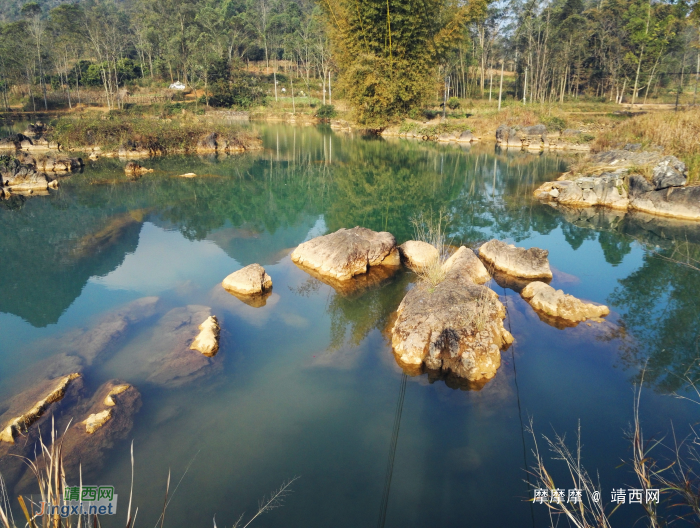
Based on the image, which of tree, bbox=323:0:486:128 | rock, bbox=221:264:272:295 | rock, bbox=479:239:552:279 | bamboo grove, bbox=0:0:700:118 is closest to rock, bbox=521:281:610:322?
rock, bbox=479:239:552:279

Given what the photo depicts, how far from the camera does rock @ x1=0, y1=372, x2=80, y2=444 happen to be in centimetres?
462

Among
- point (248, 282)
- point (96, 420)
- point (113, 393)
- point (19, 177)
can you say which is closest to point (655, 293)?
point (248, 282)

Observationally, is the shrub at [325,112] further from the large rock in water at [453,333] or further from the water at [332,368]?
the large rock in water at [453,333]

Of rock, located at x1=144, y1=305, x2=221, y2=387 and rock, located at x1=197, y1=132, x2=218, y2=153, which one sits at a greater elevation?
rock, located at x1=197, y1=132, x2=218, y2=153

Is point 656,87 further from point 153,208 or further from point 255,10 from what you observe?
point 255,10

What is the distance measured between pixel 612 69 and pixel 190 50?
39252mm

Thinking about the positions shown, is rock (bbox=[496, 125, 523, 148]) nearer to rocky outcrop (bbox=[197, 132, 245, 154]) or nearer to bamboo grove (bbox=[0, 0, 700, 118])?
bamboo grove (bbox=[0, 0, 700, 118])

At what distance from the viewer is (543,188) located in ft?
51.1

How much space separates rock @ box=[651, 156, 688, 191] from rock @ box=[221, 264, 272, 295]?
11713 mm

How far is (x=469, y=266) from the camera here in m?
8.20

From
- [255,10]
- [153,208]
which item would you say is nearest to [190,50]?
[255,10]

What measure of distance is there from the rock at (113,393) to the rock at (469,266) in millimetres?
5190

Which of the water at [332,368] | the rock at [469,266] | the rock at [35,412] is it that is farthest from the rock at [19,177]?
the rock at [469,266]

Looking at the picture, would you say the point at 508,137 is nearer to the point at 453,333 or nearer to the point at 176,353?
the point at 453,333
